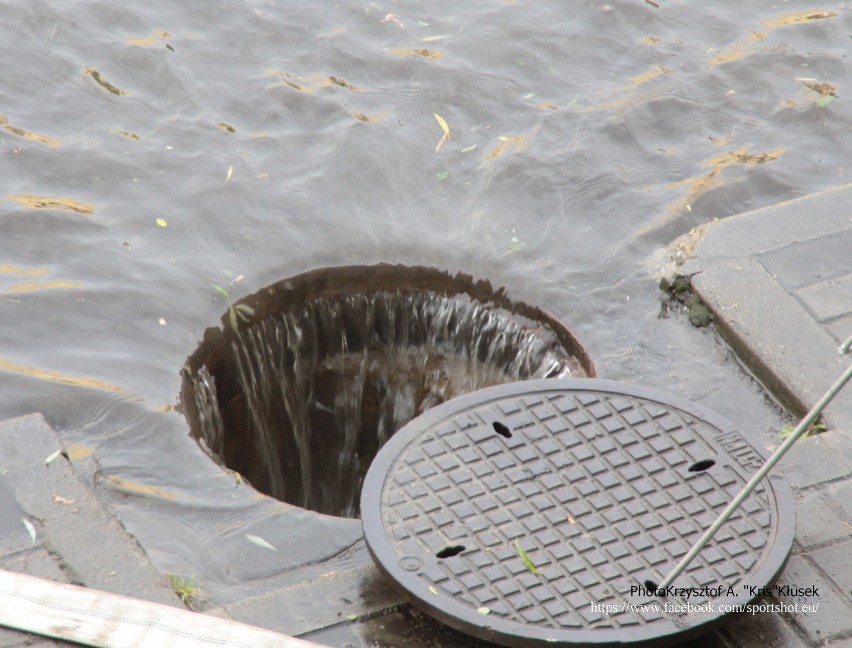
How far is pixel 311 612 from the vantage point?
10.7 ft

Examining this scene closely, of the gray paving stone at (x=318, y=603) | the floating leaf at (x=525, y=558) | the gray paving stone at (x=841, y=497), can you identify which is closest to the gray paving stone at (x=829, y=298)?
the gray paving stone at (x=841, y=497)

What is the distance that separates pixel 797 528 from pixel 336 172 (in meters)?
2.70

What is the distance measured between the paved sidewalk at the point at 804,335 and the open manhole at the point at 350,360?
72 centimetres

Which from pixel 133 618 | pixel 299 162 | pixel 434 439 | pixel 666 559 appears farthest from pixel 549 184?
pixel 133 618

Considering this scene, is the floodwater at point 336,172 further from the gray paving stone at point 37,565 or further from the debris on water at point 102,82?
the gray paving stone at point 37,565

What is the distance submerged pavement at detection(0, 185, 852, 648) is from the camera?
3236 millimetres

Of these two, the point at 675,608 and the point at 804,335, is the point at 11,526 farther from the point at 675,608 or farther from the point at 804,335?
the point at 804,335

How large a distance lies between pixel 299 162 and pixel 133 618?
2.67 meters

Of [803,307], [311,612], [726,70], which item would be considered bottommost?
[311,612]

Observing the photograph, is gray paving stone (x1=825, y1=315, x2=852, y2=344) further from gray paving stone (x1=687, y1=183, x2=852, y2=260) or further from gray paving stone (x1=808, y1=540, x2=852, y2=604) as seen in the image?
gray paving stone (x1=808, y1=540, x2=852, y2=604)

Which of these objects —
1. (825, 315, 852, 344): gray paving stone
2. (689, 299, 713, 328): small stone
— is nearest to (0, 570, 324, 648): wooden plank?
(689, 299, 713, 328): small stone

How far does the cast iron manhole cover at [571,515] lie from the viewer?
3158 mm

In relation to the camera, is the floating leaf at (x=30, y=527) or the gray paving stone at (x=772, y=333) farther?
the gray paving stone at (x=772, y=333)

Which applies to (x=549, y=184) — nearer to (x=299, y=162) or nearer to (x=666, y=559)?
(x=299, y=162)
